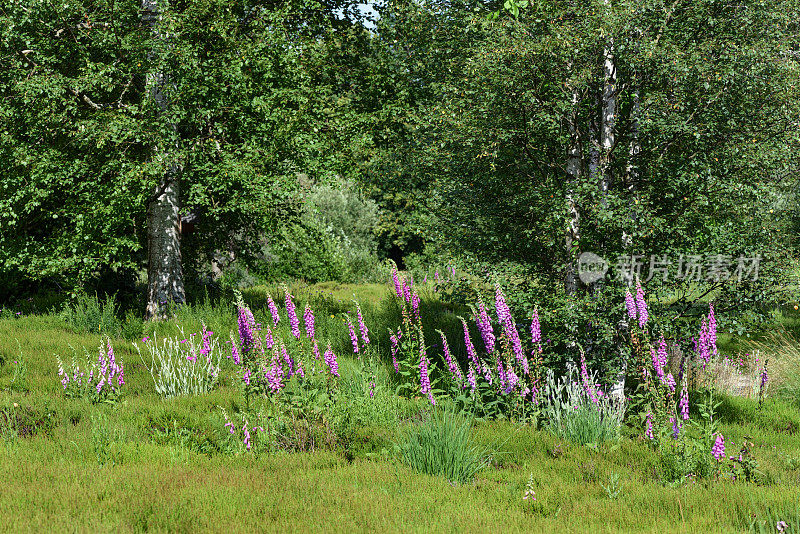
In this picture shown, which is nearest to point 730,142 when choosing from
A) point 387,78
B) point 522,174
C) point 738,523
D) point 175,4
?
point 522,174

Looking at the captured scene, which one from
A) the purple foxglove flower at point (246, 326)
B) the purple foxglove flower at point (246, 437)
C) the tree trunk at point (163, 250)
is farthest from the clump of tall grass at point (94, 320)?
the purple foxglove flower at point (246, 437)

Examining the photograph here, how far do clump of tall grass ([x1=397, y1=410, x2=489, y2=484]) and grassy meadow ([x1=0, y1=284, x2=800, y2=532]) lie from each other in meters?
0.11

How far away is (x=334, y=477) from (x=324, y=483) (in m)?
0.19

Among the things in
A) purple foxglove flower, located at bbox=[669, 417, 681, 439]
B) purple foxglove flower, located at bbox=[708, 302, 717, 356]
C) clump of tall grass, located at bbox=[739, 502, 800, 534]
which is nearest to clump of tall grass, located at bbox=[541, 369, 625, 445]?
purple foxglove flower, located at bbox=[669, 417, 681, 439]

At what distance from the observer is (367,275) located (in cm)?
2428

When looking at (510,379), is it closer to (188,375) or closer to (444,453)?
(444,453)

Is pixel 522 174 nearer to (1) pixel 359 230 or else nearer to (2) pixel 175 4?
(2) pixel 175 4

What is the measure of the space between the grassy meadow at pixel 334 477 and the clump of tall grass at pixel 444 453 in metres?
0.11

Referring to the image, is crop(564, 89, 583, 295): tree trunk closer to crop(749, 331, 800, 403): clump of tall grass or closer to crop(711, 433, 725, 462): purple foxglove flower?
crop(711, 433, 725, 462): purple foxglove flower

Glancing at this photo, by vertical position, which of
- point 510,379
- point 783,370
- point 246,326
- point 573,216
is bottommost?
point 783,370

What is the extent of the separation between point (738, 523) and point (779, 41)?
19.7ft

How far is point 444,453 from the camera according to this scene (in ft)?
17.9

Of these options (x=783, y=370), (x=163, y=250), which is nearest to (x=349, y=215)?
(x=163, y=250)

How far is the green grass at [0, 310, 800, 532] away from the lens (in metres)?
4.30
